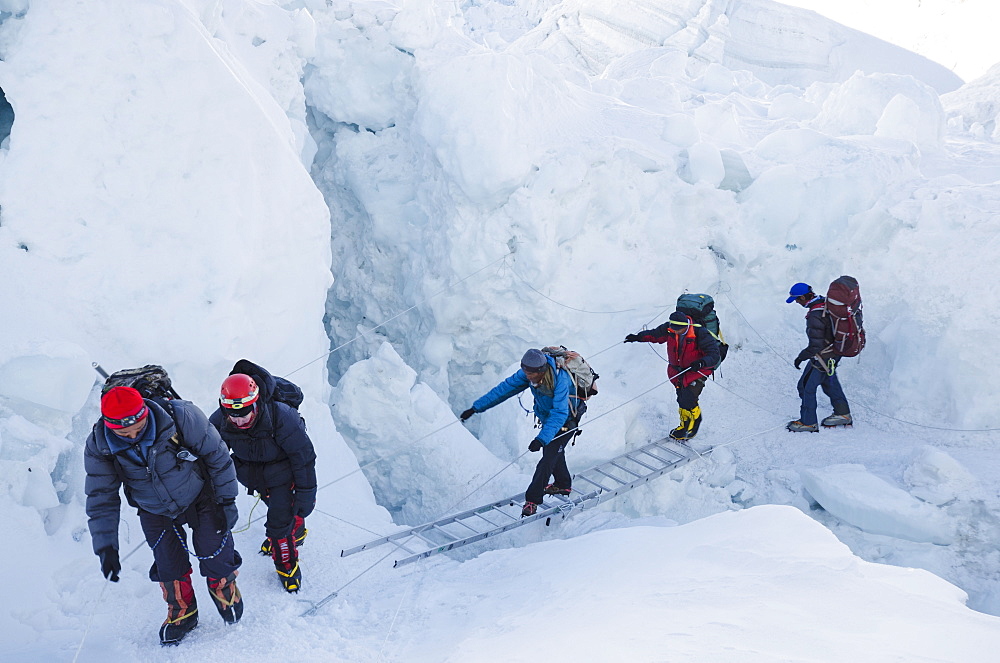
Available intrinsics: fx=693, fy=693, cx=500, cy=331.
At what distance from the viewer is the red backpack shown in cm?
593

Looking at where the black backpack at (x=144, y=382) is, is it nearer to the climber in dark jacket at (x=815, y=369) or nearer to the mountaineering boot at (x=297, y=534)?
the mountaineering boot at (x=297, y=534)

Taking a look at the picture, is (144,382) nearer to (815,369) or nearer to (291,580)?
(291,580)

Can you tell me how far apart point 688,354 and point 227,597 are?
163 inches

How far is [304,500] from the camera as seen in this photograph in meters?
3.75

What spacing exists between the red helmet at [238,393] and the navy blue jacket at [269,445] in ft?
0.50

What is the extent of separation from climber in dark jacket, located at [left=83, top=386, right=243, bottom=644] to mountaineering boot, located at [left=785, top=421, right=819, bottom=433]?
16.4ft

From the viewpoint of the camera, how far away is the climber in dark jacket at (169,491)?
2.96m

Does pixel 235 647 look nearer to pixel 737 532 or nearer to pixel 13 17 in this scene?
pixel 737 532

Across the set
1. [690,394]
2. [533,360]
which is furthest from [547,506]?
[690,394]

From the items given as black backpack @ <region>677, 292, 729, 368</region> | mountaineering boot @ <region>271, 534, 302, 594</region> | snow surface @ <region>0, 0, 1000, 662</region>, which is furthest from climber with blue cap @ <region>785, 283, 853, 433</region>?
mountaineering boot @ <region>271, 534, 302, 594</region>

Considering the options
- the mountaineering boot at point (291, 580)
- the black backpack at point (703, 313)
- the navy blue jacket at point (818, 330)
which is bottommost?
the mountaineering boot at point (291, 580)

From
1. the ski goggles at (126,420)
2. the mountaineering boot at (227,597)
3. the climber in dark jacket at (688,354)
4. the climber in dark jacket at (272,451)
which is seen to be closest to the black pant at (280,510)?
the climber in dark jacket at (272,451)

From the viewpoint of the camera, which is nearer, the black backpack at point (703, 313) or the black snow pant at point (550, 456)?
the black snow pant at point (550, 456)

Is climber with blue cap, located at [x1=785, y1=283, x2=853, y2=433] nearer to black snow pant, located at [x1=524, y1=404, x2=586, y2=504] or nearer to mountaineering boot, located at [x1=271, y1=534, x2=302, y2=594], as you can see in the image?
black snow pant, located at [x1=524, y1=404, x2=586, y2=504]
